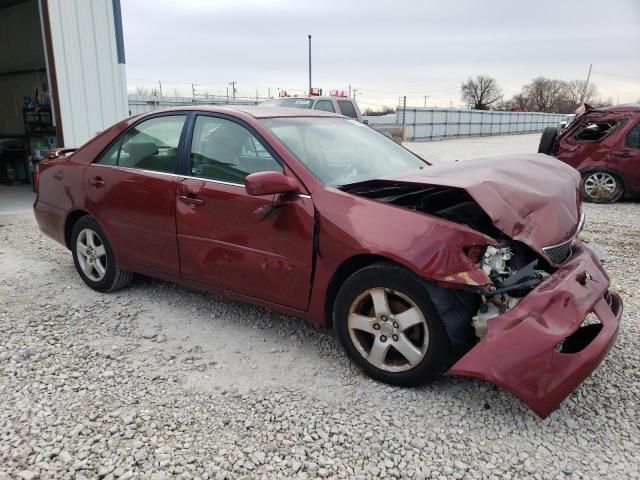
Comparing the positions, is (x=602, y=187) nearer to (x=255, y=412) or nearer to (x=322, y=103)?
(x=322, y=103)

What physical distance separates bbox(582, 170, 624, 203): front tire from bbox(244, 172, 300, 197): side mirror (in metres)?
7.47

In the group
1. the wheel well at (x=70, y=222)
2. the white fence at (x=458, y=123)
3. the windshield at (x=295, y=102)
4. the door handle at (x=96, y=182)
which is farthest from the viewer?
the white fence at (x=458, y=123)

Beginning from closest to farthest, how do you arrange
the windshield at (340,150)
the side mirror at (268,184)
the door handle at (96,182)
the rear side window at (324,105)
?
1. the side mirror at (268,184)
2. the windshield at (340,150)
3. the door handle at (96,182)
4. the rear side window at (324,105)

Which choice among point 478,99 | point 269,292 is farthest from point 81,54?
point 478,99

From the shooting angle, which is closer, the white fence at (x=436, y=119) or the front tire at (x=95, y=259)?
the front tire at (x=95, y=259)

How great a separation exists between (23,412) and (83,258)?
2.02 m

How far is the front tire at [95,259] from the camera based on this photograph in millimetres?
4336

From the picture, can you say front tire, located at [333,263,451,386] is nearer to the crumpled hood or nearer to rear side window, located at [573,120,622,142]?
the crumpled hood

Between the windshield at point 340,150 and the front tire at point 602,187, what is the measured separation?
6.07 metres

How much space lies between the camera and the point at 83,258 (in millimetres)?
4543

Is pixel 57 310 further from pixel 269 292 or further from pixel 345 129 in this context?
pixel 345 129

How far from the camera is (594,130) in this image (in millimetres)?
8961

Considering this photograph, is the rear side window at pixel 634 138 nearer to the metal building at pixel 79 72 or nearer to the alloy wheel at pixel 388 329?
the alloy wheel at pixel 388 329

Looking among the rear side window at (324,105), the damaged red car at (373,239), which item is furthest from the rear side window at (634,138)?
the damaged red car at (373,239)
